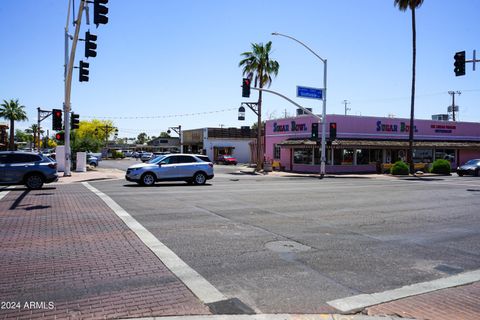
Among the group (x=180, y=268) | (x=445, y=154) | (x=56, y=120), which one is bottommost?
(x=180, y=268)

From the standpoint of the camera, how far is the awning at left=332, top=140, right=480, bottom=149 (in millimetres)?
35597

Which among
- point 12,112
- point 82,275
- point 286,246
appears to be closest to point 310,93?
point 286,246

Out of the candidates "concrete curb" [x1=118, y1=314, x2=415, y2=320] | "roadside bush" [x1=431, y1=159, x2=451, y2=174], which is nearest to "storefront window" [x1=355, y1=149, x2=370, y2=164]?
"roadside bush" [x1=431, y1=159, x2=451, y2=174]

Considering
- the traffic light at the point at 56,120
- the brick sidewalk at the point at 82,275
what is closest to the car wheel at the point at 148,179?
the traffic light at the point at 56,120

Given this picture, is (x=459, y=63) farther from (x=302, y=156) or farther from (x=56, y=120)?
(x=56, y=120)

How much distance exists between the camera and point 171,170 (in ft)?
68.0

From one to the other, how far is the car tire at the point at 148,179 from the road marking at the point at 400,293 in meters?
16.2

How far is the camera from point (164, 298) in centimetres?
489

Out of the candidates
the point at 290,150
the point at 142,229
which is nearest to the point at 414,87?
the point at 290,150

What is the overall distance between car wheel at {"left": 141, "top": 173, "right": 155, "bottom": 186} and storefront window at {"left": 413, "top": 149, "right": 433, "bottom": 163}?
30267 mm

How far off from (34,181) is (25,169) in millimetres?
640

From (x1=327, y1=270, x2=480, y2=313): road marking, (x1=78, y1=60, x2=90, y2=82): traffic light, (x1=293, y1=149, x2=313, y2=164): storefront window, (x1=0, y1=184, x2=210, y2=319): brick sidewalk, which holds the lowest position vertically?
(x1=327, y1=270, x2=480, y2=313): road marking

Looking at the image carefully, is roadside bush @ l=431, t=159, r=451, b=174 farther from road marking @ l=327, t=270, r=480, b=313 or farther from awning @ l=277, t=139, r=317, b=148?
road marking @ l=327, t=270, r=480, b=313

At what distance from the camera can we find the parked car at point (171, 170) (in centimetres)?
2014
